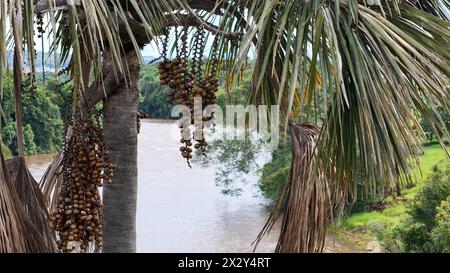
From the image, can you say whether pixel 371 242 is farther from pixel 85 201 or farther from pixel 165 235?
pixel 85 201

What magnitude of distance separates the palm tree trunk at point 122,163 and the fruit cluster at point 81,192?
321mm

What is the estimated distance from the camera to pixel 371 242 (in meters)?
7.17

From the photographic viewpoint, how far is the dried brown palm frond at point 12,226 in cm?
107

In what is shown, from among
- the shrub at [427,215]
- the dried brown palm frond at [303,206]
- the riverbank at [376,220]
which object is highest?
the dried brown palm frond at [303,206]

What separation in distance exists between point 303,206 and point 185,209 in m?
6.60

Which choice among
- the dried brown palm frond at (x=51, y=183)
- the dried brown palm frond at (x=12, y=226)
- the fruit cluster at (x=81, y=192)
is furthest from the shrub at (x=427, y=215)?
the dried brown palm frond at (x=12, y=226)

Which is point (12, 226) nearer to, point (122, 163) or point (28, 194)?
point (28, 194)

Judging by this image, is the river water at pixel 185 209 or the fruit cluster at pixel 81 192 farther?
the river water at pixel 185 209

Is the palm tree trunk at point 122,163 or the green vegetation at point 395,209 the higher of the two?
the palm tree trunk at point 122,163

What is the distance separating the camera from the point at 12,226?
3.59ft

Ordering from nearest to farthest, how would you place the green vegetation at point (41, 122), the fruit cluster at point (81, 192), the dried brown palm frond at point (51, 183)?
the fruit cluster at point (81, 192)
the dried brown palm frond at point (51, 183)
the green vegetation at point (41, 122)

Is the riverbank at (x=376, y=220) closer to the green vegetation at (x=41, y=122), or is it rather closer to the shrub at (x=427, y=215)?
the shrub at (x=427, y=215)

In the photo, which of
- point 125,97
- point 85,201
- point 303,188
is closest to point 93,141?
point 85,201
